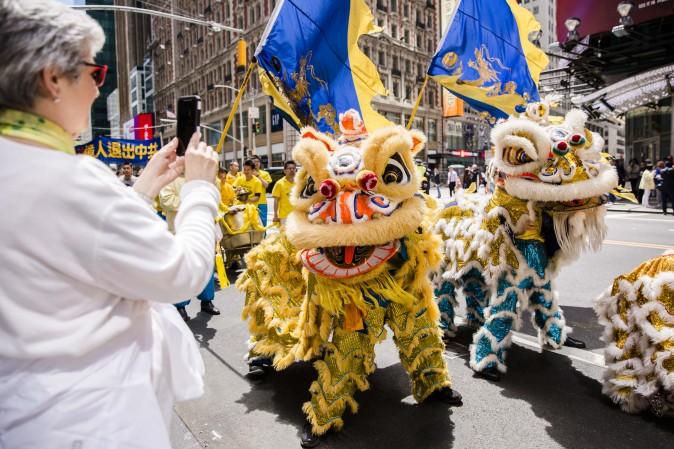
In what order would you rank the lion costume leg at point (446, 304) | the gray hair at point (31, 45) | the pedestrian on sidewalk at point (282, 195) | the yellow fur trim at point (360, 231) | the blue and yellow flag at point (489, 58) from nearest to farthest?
the gray hair at point (31, 45), the yellow fur trim at point (360, 231), the lion costume leg at point (446, 304), the blue and yellow flag at point (489, 58), the pedestrian on sidewalk at point (282, 195)

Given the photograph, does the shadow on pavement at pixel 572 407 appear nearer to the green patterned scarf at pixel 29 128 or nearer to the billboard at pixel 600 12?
the green patterned scarf at pixel 29 128

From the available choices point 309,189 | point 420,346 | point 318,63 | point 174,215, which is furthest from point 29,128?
point 174,215

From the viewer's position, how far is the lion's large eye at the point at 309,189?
290 cm

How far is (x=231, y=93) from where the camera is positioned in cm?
4662

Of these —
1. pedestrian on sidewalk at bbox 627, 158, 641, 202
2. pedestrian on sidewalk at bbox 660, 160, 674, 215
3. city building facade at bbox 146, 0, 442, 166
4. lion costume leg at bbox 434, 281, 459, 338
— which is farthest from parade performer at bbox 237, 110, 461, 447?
city building facade at bbox 146, 0, 442, 166

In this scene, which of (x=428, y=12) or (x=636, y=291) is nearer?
(x=636, y=291)

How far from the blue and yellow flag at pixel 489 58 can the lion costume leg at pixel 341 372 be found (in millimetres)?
3059

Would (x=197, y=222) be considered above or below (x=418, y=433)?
above

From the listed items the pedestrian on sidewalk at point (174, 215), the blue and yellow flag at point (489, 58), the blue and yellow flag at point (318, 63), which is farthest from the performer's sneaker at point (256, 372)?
the blue and yellow flag at point (489, 58)

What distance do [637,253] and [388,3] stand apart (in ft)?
132

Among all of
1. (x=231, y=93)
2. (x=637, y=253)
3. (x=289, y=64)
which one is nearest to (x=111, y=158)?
(x=289, y=64)

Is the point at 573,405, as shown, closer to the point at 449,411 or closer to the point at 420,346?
the point at 449,411

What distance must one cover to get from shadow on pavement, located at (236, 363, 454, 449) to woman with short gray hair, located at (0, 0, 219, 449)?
1.80 metres

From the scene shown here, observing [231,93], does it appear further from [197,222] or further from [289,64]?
[197,222]
